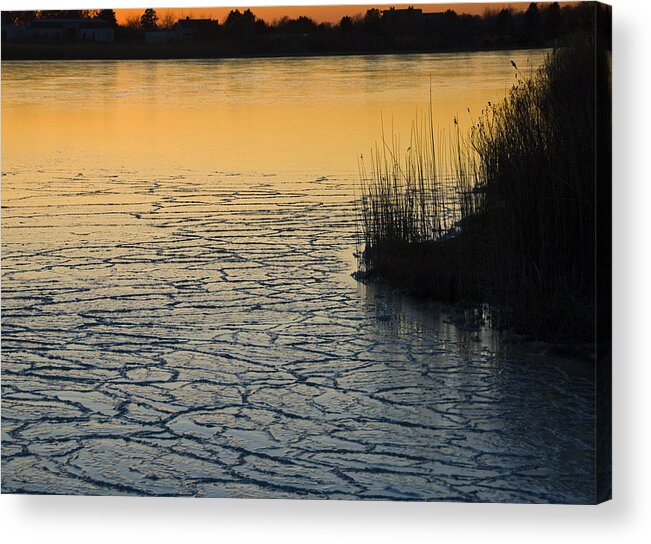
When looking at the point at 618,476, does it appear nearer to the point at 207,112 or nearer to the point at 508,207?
the point at 508,207

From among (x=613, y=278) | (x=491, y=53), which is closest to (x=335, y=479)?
(x=613, y=278)

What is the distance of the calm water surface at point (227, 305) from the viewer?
4.85 meters

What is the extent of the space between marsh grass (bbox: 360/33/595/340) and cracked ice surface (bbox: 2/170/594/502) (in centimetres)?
11

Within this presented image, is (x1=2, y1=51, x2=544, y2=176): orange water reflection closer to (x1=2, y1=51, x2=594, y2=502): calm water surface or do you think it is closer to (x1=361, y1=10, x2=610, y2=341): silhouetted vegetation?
(x1=2, y1=51, x2=594, y2=502): calm water surface

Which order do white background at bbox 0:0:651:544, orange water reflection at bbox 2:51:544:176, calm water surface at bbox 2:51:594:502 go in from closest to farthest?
1. white background at bbox 0:0:651:544
2. calm water surface at bbox 2:51:594:502
3. orange water reflection at bbox 2:51:544:176

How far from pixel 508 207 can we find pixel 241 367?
0.98 meters

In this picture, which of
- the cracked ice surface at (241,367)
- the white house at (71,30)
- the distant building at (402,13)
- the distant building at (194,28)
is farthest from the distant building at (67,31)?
the distant building at (402,13)

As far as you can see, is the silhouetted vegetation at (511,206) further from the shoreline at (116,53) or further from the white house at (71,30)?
the white house at (71,30)

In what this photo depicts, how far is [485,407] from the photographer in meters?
4.85

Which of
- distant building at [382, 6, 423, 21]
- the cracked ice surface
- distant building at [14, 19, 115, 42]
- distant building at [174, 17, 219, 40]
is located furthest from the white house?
distant building at [382, 6, 423, 21]

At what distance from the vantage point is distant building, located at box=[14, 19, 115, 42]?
510cm

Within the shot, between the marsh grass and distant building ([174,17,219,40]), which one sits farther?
distant building ([174,17,219,40])

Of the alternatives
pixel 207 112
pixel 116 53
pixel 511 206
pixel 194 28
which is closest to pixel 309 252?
pixel 207 112

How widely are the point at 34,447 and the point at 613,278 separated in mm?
1885
